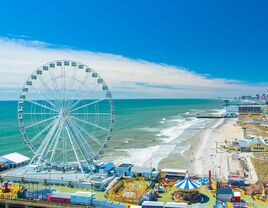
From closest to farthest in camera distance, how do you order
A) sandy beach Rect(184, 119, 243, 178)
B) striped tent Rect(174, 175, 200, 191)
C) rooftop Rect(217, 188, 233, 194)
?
rooftop Rect(217, 188, 233, 194)
striped tent Rect(174, 175, 200, 191)
sandy beach Rect(184, 119, 243, 178)

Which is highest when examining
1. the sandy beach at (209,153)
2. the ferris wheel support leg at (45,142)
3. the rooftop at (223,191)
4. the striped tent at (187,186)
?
the ferris wheel support leg at (45,142)

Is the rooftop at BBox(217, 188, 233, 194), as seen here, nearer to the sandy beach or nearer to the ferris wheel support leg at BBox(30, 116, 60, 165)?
the sandy beach

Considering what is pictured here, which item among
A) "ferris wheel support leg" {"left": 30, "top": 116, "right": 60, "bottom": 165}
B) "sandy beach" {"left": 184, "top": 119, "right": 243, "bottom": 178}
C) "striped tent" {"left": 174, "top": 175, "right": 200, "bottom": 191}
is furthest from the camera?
"sandy beach" {"left": 184, "top": 119, "right": 243, "bottom": 178}

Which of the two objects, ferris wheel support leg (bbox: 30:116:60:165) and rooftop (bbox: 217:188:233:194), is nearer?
rooftop (bbox: 217:188:233:194)

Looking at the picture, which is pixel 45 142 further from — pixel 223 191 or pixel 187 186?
pixel 223 191

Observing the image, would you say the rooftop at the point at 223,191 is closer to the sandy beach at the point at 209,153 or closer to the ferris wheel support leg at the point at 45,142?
the sandy beach at the point at 209,153

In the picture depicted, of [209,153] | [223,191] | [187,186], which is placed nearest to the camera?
[223,191]

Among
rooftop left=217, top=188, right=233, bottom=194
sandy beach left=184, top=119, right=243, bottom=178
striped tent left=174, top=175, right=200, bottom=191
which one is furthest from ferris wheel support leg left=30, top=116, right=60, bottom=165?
sandy beach left=184, top=119, right=243, bottom=178

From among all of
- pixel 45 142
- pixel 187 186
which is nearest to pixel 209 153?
pixel 187 186

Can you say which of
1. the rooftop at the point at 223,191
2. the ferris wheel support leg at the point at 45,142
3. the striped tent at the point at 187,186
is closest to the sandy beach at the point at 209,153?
the rooftop at the point at 223,191
